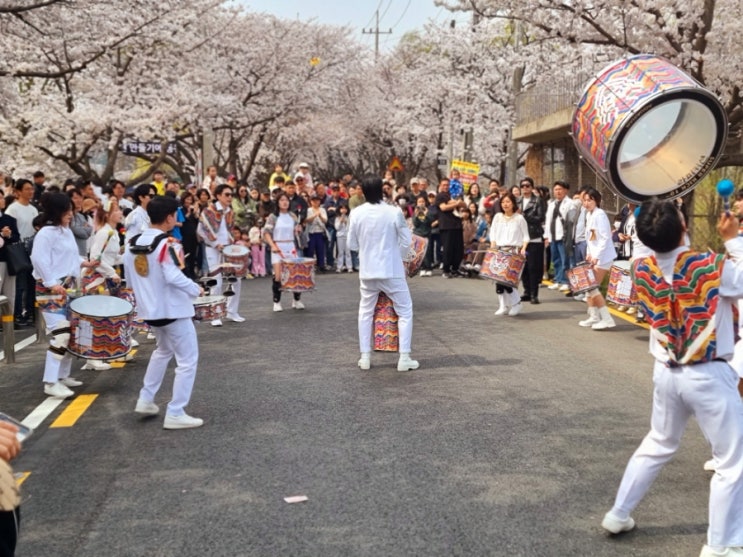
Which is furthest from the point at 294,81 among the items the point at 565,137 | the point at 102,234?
the point at 102,234

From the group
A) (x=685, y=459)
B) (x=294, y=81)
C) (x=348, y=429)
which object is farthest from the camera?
(x=294, y=81)

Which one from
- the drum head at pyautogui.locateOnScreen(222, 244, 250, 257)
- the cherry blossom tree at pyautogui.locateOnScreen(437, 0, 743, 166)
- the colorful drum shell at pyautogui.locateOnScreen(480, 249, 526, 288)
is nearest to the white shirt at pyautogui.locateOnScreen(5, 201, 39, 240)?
the drum head at pyautogui.locateOnScreen(222, 244, 250, 257)

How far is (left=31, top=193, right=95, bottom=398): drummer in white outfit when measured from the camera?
777 cm

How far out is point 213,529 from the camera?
15.0 ft

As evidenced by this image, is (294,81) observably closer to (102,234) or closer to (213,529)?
(102,234)

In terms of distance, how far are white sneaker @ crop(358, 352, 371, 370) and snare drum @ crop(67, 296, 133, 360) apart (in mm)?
2273

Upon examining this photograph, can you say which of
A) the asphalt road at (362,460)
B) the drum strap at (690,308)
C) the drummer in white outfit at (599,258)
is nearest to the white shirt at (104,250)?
the asphalt road at (362,460)

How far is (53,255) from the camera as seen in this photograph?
26.2 ft

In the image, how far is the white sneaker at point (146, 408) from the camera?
691 cm

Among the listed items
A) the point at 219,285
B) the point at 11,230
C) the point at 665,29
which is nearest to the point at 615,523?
the point at 219,285

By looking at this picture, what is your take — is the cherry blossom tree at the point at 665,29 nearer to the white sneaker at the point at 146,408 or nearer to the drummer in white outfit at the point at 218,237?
the drummer in white outfit at the point at 218,237

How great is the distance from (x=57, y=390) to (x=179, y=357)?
1.76 metres

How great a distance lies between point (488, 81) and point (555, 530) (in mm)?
32420

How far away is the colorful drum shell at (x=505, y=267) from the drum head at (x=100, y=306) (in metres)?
5.59
